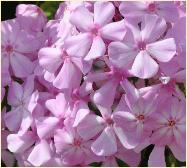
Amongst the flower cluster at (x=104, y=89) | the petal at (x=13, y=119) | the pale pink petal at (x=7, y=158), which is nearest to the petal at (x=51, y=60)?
the flower cluster at (x=104, y=89)

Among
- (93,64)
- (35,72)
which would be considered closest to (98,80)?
(93,64)

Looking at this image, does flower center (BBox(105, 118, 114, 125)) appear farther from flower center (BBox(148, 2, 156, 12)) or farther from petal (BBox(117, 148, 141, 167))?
flower center (BBox(148, 2, 156, 12))

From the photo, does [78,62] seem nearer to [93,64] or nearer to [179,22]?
[93,64]

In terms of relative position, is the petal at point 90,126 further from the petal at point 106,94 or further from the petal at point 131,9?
the petal at point 131,9

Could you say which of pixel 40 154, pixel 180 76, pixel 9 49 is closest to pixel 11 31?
pixel 9 49

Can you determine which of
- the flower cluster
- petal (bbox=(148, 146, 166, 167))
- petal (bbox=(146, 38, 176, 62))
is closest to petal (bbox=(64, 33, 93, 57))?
the flower cluster

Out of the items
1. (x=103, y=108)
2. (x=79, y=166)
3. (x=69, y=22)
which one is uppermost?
(x=69, y=22)
